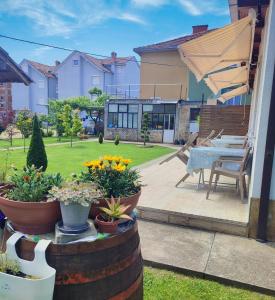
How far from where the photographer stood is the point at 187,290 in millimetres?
2467

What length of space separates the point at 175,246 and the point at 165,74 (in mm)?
20206

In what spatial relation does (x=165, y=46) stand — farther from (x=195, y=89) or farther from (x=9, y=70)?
(x=9, y=70)

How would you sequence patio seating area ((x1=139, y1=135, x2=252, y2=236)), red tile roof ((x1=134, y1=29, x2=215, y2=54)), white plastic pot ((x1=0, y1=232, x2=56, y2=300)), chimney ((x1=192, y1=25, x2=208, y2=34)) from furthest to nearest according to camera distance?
chimney ((x1=192, y1=25, x2=208, y2=34)), red tile roof ((x1=134, y1=29, x2=215, y2=54)), patio seating area ((x1=139, y1=135, x2=252, y2=236)), white plastic pot ((x1=0, y1=232, x2=56, y2=300))

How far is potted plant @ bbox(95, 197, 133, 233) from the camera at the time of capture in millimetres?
1503

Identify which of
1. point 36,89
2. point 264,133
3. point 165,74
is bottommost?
point 264,133

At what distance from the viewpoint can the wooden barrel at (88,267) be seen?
1348 mm

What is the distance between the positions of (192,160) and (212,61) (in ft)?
7.32

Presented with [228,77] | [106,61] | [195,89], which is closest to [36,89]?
[106,61]

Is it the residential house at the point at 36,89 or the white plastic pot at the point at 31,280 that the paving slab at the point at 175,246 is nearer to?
the white plastic pot at the point at 31,280

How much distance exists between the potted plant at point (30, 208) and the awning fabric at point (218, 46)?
12.9ft

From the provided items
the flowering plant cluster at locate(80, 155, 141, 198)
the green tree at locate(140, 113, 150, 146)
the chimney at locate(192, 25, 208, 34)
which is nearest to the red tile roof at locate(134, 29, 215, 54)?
the chimney at locate(192, 25, 208, 34)

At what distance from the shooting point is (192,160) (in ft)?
16.1

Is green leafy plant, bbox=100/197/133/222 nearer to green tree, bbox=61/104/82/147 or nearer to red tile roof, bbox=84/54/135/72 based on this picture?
green tree, bbox=61/104/82/147

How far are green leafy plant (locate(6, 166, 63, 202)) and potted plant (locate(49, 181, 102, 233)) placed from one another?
0.13 metres
